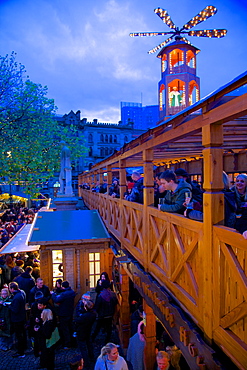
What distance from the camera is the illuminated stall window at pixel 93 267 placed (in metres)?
9.86

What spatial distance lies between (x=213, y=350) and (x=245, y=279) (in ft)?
2.86

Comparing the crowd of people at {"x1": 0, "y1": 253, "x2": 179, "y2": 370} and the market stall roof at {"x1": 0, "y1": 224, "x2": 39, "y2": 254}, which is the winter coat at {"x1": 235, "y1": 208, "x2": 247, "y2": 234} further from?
the market stall roof at {"x1": 0, "y1": 224, "x2": 39, "y2": 254}

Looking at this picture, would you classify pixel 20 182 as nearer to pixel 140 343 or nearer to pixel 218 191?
pixel 140 343

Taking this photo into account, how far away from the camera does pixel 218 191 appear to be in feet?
8.77

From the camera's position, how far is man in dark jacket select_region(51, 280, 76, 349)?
23.6 ft

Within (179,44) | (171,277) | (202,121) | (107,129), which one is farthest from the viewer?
(107,129)

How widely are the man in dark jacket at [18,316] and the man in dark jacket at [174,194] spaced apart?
5244mm

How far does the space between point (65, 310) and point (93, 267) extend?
268 centimetres

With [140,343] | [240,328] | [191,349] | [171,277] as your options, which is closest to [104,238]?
[140,343]

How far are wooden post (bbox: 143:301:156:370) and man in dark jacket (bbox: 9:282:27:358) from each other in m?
3.53

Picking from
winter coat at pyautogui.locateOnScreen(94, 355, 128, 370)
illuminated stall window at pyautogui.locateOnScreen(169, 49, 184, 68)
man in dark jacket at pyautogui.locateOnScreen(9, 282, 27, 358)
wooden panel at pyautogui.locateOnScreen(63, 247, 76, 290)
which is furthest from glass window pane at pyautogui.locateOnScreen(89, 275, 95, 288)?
illuminated stall window at pyautogui.locateOnScreen(169, 49, 184, 68)

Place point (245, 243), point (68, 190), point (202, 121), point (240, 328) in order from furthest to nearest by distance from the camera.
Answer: point (68, 190)
point (202, 121)
point (240, 328)
point (245, 243)

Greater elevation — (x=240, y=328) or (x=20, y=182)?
(x=20, y=182)

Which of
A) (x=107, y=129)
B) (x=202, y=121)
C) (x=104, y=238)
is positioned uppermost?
(x=107, y=129)
